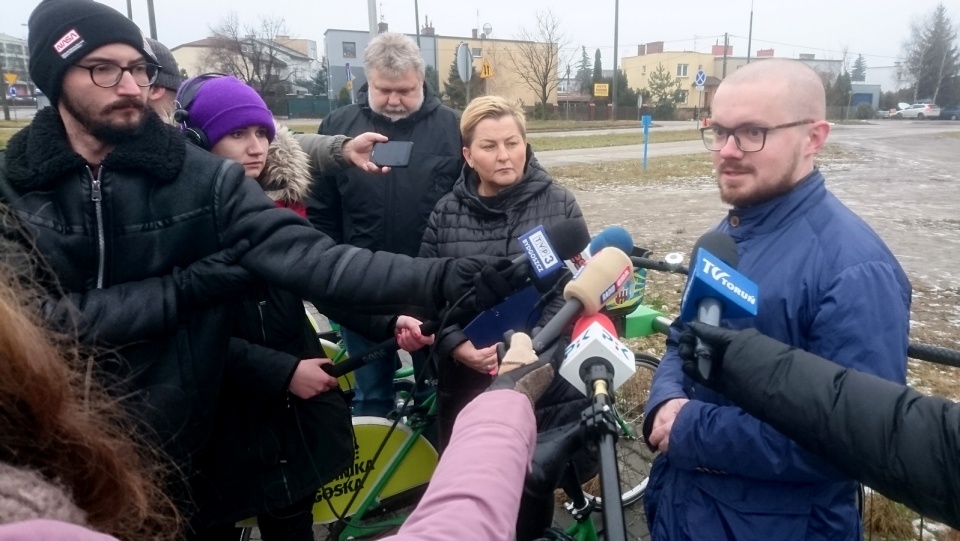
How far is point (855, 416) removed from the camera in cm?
119

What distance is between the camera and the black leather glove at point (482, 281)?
1.70m

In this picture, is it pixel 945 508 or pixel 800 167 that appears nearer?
pixel 945 508

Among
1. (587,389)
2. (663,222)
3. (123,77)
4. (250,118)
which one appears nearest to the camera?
(587,389)

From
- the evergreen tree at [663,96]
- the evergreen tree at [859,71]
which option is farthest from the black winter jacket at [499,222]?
the evergreen tree at [859,71]

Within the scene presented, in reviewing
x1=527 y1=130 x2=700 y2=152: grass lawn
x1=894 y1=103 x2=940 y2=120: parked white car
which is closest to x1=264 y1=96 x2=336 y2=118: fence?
x1=527 y1=130 x2=700 y2=152: grass lawn

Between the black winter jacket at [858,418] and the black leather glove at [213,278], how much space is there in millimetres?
1291

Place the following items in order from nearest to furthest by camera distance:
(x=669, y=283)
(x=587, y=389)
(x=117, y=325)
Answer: (x=587, y=389) → (x=117, y=325) → (x=669, y=283)

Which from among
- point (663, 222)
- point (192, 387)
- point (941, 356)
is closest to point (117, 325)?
point (192, 387)

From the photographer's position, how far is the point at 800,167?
1771 mm

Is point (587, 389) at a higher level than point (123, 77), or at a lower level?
lower

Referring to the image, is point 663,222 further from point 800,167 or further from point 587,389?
point 587,389

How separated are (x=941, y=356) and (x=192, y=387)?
2289 mm

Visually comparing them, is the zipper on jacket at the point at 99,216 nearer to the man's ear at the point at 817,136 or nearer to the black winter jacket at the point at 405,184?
the black winter jacket at the point at 405,184

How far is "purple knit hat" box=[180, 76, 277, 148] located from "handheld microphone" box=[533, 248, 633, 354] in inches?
61.4
